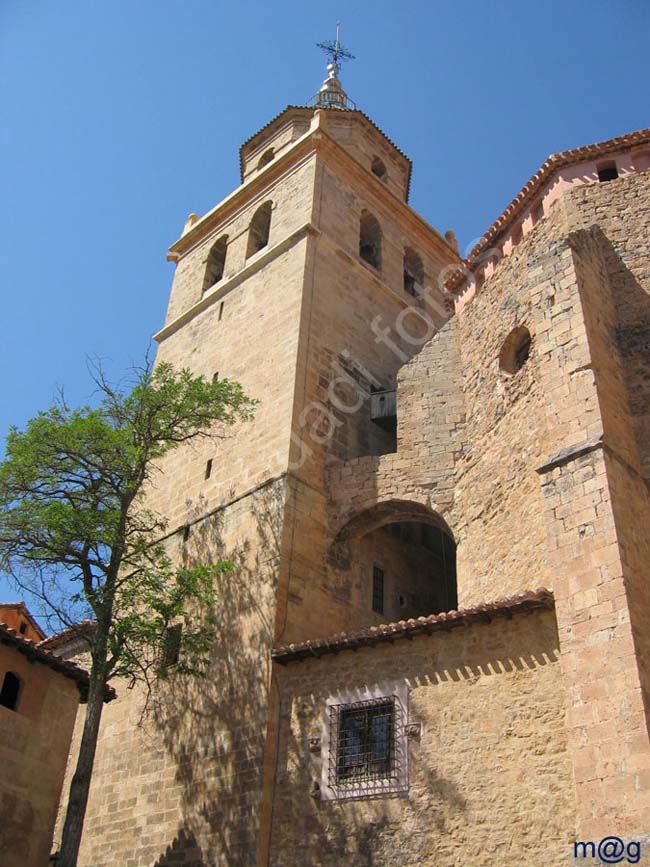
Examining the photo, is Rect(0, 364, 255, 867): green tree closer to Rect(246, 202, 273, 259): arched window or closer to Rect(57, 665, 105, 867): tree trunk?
Rect(57, 665, 105, 867): tree trunk

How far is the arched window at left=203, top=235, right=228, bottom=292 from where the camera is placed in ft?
73.0

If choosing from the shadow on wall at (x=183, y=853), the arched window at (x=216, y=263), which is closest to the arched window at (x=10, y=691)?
the shadow on wall at (x=183, y=853)

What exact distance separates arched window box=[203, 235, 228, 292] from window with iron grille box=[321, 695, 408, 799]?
13309 millimetres

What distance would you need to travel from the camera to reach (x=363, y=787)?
10.8 meters

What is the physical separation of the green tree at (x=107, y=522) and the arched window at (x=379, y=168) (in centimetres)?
1239

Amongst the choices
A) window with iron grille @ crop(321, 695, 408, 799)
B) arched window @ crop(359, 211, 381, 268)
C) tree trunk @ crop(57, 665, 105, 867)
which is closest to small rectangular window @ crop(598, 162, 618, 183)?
arched window @ crop(359, 211, 381, 268)

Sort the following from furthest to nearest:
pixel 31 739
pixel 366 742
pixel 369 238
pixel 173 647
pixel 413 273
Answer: pixel 413 273 → pixel 369 238 → pixel 173 647 → pixel 31 739 → pixel 366 742

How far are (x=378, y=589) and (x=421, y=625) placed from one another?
4.44m

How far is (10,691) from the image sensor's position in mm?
13016

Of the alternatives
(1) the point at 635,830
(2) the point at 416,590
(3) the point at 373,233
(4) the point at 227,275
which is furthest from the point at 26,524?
(3) the point at 373,233

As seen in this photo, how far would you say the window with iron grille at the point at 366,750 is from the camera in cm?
1071

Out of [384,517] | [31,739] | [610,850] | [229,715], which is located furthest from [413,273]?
[610,850]

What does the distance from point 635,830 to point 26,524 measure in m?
8.85

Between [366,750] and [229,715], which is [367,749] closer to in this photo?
[366,750]
